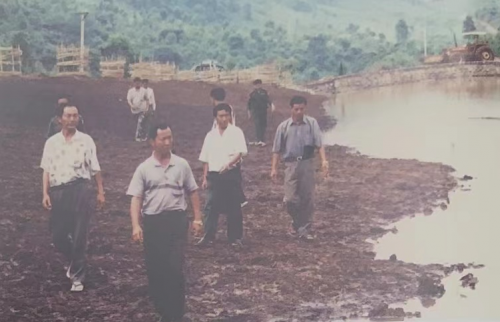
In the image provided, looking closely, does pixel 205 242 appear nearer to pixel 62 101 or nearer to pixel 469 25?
pixel 62 101

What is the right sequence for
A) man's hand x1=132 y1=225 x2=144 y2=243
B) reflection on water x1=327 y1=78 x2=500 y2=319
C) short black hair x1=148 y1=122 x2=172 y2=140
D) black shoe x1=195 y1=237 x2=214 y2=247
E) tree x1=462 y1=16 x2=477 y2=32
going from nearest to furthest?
man's hand x1=132 y1=225 x2=144 y2=243
short black hair x1=148 y1=122 x2=172 y2=140
black shoe x1=195 y1=237 x2=214 y2=247
reflection on water x1=327 y1=78 x2=500 y2=319
tree x1=462 y1=16 x2=477 y2=32

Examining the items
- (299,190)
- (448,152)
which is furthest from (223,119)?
(448,152)

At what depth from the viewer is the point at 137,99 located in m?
3.30

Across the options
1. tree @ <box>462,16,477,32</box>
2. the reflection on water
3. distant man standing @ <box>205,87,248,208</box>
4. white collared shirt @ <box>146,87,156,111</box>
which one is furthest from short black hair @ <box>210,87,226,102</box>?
tree @ <box>462,16,477,32</box>

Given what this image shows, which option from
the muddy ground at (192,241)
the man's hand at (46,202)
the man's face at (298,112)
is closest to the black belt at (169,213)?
the muddy ground at (192,241)

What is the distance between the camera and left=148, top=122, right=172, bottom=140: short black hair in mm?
3127

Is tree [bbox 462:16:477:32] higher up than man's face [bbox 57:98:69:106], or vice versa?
tree [bbox 462:16:477:32]

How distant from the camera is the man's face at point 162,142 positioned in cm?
310

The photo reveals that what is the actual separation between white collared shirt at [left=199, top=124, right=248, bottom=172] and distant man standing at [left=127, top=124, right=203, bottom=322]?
0.51ft

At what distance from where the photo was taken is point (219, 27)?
11.3ft

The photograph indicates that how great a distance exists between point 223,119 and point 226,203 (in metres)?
0.34

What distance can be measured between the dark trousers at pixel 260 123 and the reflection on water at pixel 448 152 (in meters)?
0.28

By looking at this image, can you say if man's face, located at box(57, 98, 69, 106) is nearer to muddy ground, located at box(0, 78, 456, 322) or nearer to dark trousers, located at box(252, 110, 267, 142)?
muddy ground, located at box(0, 78, 456, 322)

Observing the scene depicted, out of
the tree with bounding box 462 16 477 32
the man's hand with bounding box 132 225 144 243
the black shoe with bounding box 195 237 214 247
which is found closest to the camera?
the man's hand with bounding box 132 225 144 243
